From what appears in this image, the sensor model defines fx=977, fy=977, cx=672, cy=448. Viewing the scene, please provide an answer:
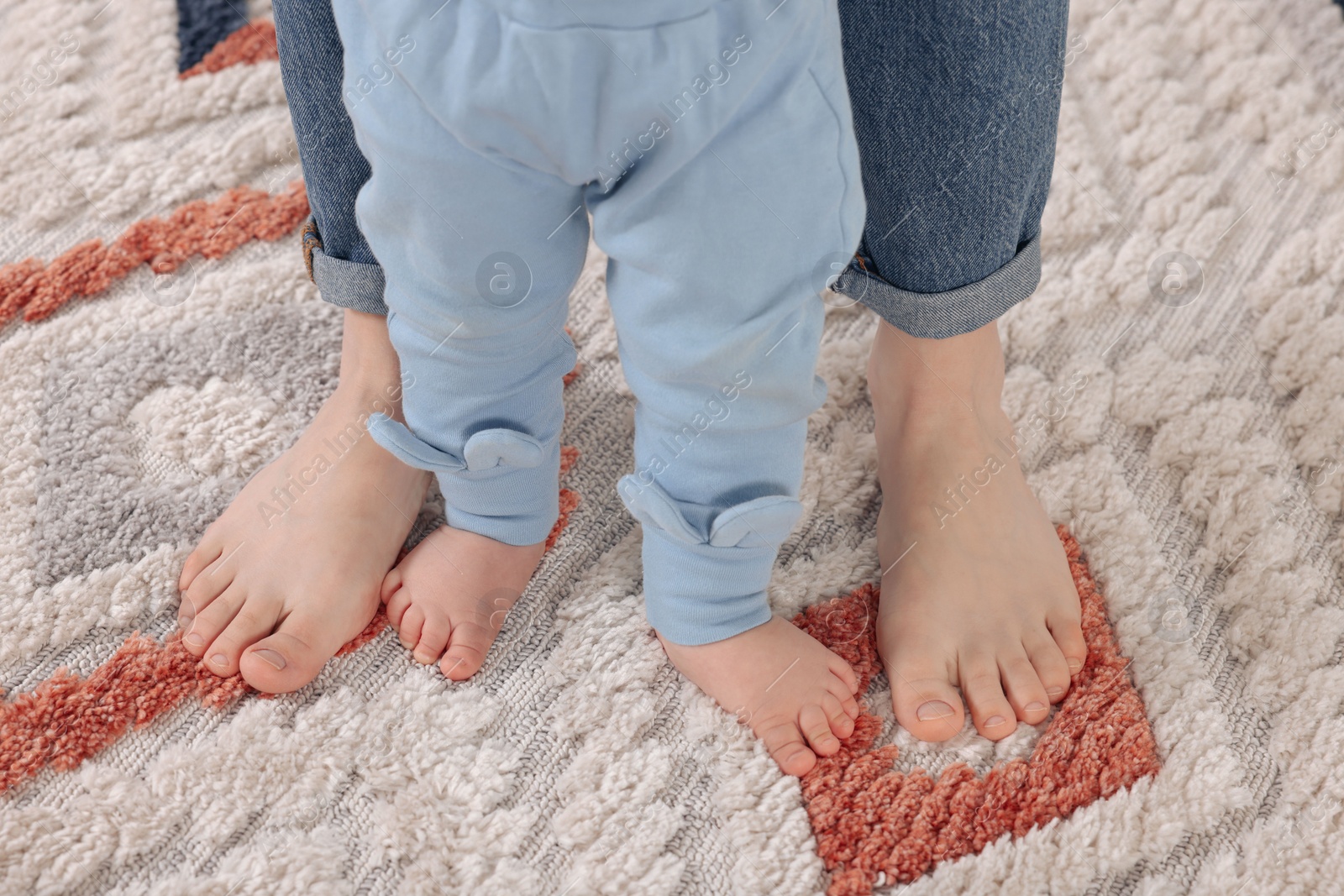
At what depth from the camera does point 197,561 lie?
62 centimetres

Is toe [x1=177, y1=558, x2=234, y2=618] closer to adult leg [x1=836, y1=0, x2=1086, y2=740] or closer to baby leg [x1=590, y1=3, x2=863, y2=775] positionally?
baby leg [x1=590, y1=3, x2=863, y2=775]

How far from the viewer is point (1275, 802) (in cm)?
55

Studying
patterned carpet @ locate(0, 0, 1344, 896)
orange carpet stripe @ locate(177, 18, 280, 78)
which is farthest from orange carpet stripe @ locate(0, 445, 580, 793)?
orange carpet stripe @ locate(177, 18, 280, 78)

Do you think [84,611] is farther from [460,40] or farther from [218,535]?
[460,40]

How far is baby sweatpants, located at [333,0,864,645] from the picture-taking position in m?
0.37

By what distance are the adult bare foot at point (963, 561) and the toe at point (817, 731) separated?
0.05 m

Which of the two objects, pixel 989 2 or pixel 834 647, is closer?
pixel 989 2

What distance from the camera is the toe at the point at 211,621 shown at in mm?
592

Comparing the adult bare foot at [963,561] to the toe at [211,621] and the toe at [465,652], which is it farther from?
the toe at [211,621]

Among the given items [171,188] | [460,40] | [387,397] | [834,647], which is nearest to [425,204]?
[460,40]

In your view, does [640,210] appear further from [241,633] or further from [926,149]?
[241,633]

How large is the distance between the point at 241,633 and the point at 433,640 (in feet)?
0.37

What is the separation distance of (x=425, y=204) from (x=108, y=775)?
38 centimetres

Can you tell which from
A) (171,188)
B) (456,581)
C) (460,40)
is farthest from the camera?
(171,188)
